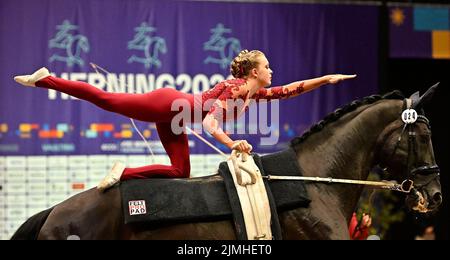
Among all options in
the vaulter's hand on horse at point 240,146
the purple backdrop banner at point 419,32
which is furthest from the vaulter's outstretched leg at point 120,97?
the purple backdrop banner at point 419,32

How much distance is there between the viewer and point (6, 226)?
6230mm

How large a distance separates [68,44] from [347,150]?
3.45 meters

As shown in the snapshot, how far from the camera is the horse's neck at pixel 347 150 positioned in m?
3.47

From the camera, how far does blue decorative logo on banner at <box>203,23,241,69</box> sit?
6488 mm

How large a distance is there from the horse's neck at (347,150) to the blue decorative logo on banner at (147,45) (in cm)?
309

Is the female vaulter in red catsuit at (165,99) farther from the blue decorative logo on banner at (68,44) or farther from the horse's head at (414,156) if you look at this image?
the blue decorative logo on banner at (68,44)

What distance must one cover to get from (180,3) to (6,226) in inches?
94.8

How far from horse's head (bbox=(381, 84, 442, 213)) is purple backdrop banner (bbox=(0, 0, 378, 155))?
2.81 meters

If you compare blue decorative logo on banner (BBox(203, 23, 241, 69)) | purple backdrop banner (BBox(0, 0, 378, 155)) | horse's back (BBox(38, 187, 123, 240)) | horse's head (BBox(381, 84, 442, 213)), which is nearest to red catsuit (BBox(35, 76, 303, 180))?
horse's back (BBox(38, 187, 123, 240))

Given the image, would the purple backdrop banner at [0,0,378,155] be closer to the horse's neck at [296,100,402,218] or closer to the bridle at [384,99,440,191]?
the horse's neck at [296,100,402,218]
